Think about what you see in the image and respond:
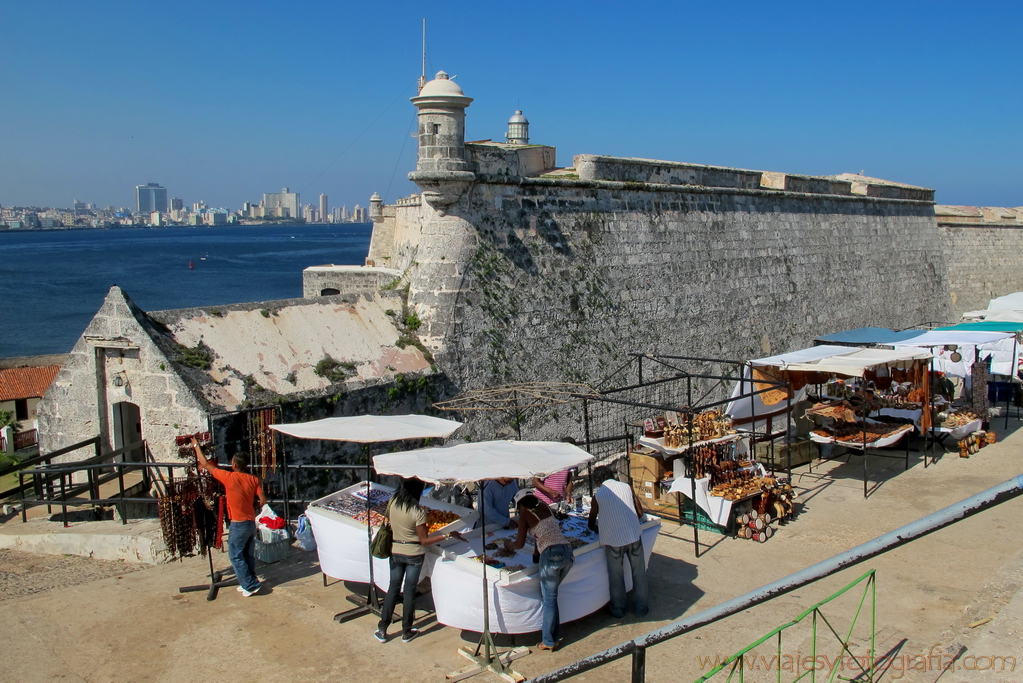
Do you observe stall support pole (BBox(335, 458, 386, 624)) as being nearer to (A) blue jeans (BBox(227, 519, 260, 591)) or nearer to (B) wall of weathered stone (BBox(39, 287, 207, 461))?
(A) blue jeans (BBox(227, 519, 260, 591))

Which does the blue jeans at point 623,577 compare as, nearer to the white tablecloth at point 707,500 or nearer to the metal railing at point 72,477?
the white tablecloth at point 707,500

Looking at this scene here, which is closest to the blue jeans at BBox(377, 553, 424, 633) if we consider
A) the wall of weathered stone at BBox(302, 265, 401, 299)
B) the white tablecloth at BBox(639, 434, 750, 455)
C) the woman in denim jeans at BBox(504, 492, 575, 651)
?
the woman in denim jeans at BBox(504, 492, 575, 651)

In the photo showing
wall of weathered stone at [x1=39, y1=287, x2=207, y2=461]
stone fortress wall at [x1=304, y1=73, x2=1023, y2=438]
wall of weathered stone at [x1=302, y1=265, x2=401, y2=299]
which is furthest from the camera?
wall of weathered stone at [x1=302, y1=265, x2=401, y2=299]

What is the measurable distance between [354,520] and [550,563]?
5.83 ft

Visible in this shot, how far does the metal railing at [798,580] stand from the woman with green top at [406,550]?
356cm

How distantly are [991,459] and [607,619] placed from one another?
8434mm

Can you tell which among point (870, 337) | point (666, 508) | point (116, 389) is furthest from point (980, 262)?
point (116, 389)

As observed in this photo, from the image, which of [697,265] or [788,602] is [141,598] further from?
[697,265]

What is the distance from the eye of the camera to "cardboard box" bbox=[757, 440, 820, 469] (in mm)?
11062

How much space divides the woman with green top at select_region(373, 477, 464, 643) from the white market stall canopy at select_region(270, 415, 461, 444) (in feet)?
1.92

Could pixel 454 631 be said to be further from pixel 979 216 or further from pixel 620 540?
pixel 979 216

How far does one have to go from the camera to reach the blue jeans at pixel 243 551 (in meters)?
6.43

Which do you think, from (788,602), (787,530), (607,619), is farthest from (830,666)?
(787,530)

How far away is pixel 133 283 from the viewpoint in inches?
3236
